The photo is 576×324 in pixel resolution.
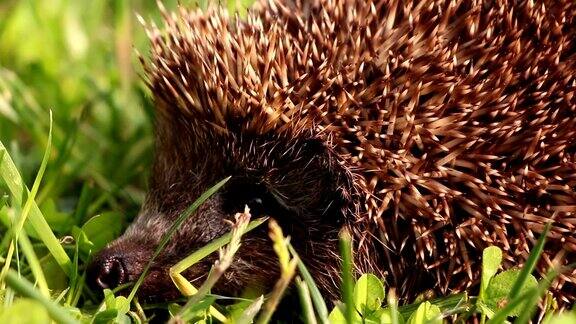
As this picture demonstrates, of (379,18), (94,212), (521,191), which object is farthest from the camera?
(94,212)

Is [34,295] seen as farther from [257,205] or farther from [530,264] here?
[530,264]

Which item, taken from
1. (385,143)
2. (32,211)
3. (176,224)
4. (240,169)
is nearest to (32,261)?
(32,211)

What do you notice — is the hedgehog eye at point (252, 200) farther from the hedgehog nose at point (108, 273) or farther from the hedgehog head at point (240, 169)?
the hedgehog nose at point (108, 273)

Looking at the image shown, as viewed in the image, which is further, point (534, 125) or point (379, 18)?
point (379, 18)

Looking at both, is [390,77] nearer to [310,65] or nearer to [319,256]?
[310,65]

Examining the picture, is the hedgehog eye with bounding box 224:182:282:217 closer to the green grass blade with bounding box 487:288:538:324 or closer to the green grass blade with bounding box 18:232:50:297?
the green grass blade with bounding box 18:232:50:297

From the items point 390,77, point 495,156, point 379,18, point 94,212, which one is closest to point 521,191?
point 495,156

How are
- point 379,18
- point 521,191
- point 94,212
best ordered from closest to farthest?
point 521,191
point 379,18
point 94,212
